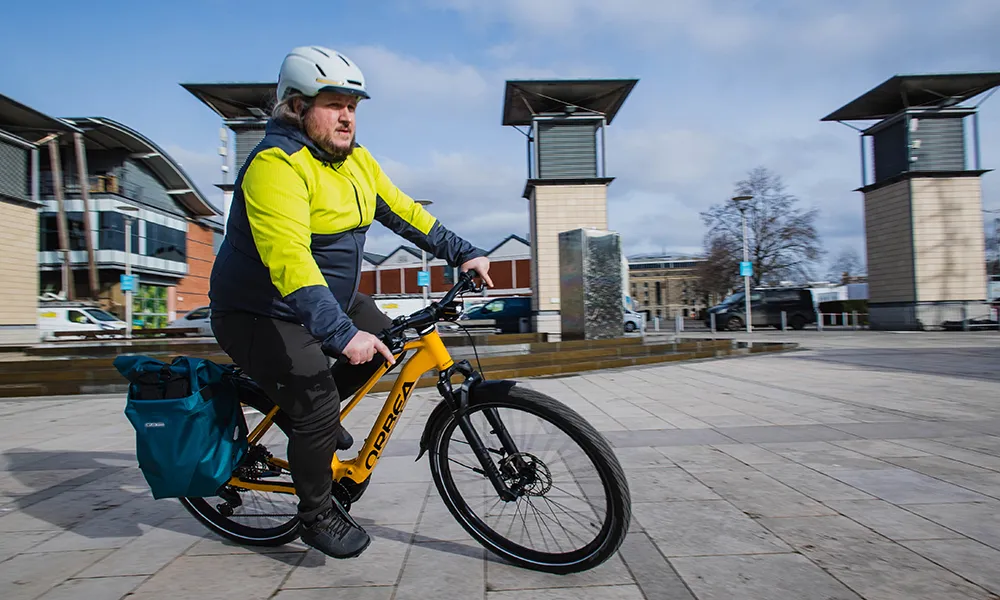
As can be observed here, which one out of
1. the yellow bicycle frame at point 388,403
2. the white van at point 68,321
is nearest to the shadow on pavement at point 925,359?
the yellow bicycle frame at point 388,403

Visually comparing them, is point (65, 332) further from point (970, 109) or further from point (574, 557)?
point (970, 109)

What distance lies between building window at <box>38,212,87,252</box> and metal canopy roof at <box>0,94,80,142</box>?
416 inches

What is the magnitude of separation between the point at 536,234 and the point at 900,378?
48.9 feet

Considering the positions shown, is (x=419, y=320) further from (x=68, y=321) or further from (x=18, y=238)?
(x=68, y=321)

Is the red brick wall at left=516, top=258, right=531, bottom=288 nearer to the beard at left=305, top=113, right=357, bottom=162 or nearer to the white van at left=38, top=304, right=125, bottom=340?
the white van at left=38, top=304, right=125, bottom=340

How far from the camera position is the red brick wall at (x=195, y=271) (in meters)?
45.0

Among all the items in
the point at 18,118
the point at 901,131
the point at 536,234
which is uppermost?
the point at 18,118

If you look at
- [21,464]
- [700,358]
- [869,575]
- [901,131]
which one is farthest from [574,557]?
[901,131]

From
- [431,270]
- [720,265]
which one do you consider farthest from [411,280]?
[720,265]

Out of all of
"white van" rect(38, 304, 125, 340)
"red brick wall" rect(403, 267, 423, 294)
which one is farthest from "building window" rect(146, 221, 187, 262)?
"red brick wall" rect(403, 267, 423, 294)

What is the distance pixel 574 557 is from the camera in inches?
93.3

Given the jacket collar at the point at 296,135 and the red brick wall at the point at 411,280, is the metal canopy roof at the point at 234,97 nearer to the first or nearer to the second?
the jacket collar at the point at 296,135

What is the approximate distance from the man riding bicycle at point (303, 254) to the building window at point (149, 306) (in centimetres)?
4106

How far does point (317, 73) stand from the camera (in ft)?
7.47
